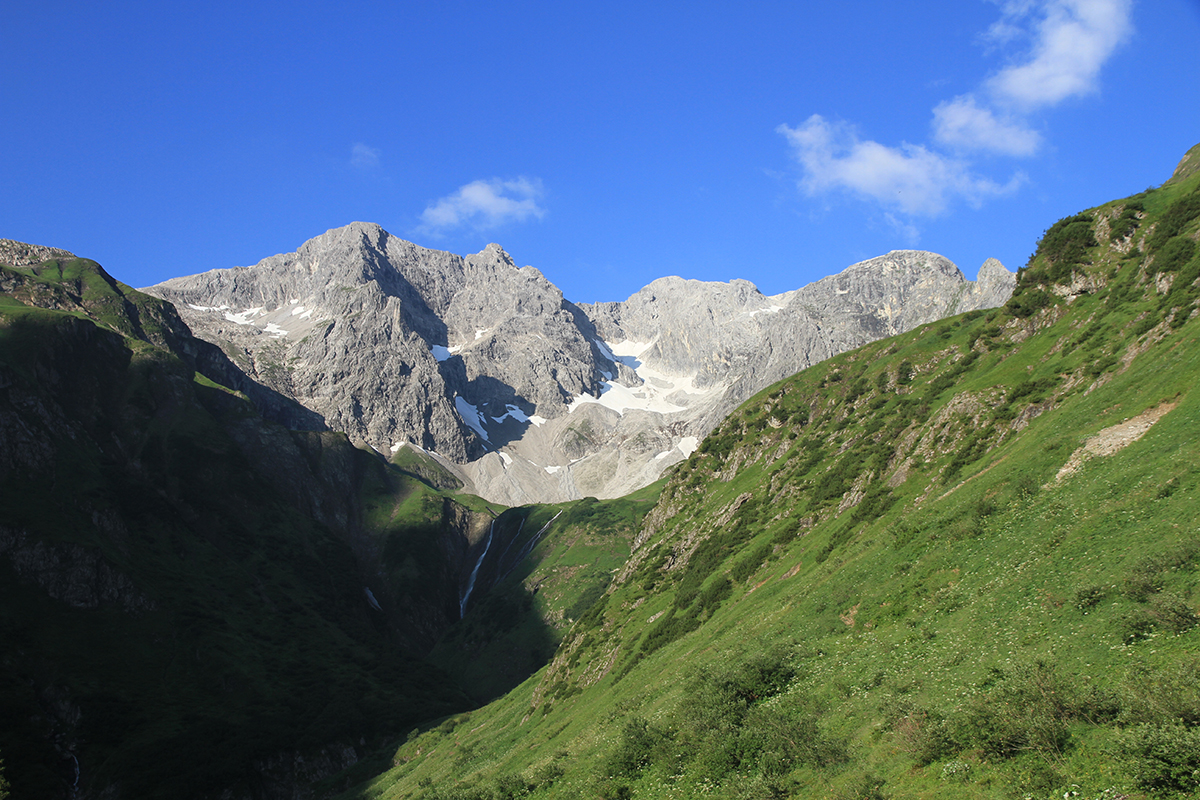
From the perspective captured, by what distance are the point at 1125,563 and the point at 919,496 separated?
28.3m

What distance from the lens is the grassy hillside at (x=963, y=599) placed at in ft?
67.3

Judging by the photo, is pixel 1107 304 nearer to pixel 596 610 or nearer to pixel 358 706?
pixel 596 610

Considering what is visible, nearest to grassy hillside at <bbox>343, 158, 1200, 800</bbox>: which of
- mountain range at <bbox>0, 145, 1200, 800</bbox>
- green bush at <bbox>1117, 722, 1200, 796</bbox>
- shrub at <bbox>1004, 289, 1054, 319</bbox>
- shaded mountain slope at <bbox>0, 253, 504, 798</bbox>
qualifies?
green bush at <bbox>1117, 722, 1200, 796</bbox>

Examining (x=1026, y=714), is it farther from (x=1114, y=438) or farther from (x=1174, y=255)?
(x=1174, y=255)

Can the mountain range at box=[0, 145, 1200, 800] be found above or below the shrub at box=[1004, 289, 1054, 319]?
below

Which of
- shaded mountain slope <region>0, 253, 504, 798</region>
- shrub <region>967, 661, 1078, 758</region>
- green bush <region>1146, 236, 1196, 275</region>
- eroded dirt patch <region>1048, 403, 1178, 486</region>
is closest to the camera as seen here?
shrub <region>967, 661, 1078, 758</region>

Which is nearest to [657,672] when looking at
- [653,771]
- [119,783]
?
[653,771]

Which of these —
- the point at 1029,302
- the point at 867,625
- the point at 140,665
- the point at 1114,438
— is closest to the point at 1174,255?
the point at 1029,302

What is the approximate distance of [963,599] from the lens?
3225 centimetres

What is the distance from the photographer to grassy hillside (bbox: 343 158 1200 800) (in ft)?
67.3

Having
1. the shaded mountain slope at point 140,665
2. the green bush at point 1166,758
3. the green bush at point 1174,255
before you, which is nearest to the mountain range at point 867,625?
the green bush at point 1166,758

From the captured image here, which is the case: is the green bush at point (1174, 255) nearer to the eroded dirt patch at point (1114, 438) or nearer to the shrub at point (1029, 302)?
the shrub at point (1029, 302)

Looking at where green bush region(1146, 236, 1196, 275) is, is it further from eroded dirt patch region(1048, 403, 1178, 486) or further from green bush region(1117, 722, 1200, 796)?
green bush region(1117, 722, 1200, 796)

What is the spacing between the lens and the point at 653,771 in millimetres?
32938
